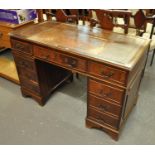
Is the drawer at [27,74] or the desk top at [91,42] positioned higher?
the desk top at [91,42]

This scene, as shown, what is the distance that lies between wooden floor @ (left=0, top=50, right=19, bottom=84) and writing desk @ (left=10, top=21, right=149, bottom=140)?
446 mm

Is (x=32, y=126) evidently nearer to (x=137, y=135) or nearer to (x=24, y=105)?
(x=24, y=105)

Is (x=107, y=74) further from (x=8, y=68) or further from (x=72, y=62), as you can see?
(x=8, y=68)

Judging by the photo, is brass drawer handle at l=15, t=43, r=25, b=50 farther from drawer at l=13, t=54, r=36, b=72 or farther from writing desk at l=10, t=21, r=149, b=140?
drawer at l=13, t=54, r=36, b=72

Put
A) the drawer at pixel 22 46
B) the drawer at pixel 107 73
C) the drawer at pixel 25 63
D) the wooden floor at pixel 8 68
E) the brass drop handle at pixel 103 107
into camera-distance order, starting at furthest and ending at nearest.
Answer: the wooden floor at pixel 8 68 < the drawer at pixel 25 63 < the drawer at pixel 22 46 < the brass drop handle at pixel 103 107 < the drawer at pixel 107 73

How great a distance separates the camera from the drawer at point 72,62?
1200mm

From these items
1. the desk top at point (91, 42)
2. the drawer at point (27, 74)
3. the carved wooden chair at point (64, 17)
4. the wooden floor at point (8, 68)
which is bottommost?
the wooden floor at point (8, 68)

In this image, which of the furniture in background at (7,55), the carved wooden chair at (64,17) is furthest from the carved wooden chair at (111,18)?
the furniture in background at (7,55)

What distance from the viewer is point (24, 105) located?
181cm

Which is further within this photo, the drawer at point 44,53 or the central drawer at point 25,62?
the central drawer at point 25,62

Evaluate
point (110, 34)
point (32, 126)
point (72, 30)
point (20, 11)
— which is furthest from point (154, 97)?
point (20, 11)

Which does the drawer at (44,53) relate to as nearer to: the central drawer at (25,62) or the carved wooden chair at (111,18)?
the central drawer at (25,62)

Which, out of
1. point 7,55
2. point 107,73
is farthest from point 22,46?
point 7,55
